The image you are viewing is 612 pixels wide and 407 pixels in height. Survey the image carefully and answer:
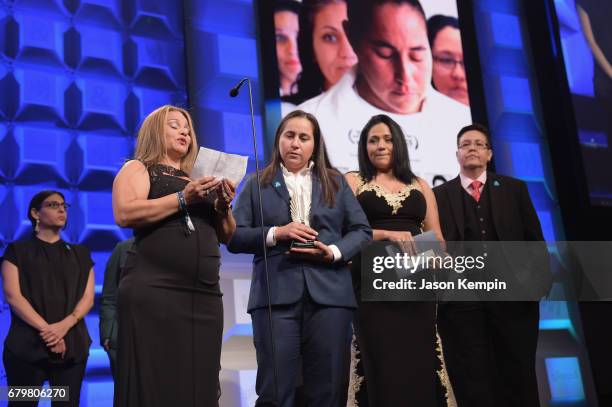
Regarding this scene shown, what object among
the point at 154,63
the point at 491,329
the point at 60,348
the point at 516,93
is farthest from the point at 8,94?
the point at 516,93

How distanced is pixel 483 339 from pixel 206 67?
264 cm

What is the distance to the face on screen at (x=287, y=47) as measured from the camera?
16.7 ft

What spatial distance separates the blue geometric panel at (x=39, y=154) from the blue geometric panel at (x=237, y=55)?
121 centimetres

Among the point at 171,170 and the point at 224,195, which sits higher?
the point at 171,170

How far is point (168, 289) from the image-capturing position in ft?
7.75

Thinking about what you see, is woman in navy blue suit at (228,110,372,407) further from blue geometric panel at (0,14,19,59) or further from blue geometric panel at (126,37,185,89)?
blue geometric panel at (0,14,19,59)

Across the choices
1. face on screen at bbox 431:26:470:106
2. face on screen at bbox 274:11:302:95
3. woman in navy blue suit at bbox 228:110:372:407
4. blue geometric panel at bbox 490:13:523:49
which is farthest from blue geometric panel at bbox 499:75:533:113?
woman in navy blue suit at bbox 228:110:372:407

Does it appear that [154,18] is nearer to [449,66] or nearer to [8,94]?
[8,94]

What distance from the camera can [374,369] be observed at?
10.4ft

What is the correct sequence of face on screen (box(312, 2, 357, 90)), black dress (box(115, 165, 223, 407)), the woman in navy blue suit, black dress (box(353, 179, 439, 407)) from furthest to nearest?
face on screen (box(312, 2, 357, 90)) → black dress (box(353, 179, 439, 407)) → the woman in navy blue suit → black dress (box(115, 165, 223, 407))

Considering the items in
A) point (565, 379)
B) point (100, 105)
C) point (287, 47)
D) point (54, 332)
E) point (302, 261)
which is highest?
point (287, 47)

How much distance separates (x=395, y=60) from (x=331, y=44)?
55 cm

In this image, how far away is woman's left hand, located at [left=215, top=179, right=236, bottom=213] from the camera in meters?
2.43

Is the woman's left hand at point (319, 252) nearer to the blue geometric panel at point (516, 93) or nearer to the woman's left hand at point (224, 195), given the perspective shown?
the woman's left hand at point (224, 195)
